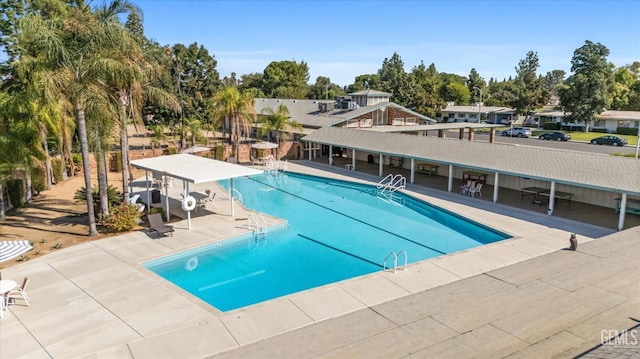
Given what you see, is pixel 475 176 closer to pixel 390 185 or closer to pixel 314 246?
pixel 390 185

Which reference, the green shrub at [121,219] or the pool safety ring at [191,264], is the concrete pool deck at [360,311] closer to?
the pool safety ring at [191,264]

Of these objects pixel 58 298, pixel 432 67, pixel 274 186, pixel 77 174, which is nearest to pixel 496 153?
pixel 274 186

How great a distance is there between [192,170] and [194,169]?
228 mm

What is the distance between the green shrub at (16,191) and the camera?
22156 millimetres

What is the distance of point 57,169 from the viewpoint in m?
28.2

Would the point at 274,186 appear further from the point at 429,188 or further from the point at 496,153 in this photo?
the point at 496,153

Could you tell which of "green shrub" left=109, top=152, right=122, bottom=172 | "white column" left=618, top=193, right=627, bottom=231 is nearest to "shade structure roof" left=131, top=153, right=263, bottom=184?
"green shrub" left=109, top=152, right=122, bottom=172

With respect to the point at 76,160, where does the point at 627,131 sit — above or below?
above

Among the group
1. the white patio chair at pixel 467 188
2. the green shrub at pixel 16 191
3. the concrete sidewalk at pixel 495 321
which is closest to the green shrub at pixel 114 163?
the green shrub at pixel 16 191

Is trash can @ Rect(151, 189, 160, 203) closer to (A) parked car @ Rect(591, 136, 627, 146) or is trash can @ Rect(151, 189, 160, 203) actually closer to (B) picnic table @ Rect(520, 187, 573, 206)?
(B) picnic table @ Rect(520, 187, 573, 206)

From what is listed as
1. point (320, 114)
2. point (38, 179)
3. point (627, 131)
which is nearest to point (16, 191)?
point (38, 179)

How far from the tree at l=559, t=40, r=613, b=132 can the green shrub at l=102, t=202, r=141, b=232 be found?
56794 millimetres

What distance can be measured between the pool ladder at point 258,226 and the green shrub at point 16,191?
11633 millimetres

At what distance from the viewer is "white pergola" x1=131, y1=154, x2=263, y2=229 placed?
20.3m
